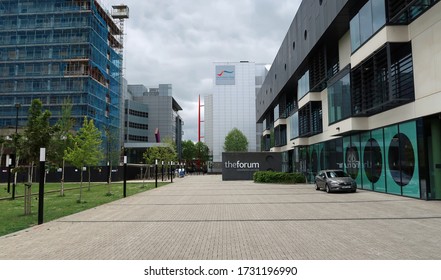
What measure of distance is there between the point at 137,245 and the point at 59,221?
5098 millimetres

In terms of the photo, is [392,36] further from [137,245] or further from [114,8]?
[114,8]

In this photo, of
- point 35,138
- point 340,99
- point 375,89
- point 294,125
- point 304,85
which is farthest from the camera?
point 294,125

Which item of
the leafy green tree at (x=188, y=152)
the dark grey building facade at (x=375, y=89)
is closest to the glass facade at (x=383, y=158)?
the dark grey building facade at (x=375, y=89)

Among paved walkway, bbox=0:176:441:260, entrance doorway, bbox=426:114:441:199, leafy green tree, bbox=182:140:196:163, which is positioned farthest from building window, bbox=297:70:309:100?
leafy green tree, bbox=182:140:196:163

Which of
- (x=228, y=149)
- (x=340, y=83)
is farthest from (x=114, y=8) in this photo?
(x=340, y=83)

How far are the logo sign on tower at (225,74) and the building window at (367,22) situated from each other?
3566 inches

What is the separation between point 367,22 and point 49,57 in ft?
179

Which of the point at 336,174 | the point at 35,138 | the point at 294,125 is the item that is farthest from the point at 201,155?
the point at 35,138

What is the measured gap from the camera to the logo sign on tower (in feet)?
367

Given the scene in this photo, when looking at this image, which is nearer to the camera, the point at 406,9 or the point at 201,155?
the point at 406,9

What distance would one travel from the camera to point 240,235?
8.82 meters

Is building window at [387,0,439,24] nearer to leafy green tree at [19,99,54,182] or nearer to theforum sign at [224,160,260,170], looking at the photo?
leafy green tree at [19,99,54,182]

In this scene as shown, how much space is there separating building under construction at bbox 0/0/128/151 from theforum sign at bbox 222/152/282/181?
76.1ft

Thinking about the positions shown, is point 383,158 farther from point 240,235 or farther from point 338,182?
point 240,235
